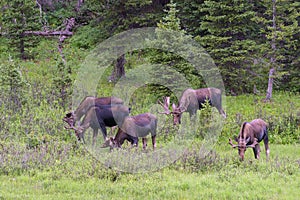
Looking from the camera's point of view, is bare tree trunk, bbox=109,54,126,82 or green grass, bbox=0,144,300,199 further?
bare tree trunk, bbox=109,54,126,82

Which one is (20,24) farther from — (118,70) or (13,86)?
(13,86)

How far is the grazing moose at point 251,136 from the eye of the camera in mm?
12094

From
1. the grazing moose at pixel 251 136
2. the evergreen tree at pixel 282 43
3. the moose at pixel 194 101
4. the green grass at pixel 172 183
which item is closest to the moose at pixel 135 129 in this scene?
the moose at pixel 194 101

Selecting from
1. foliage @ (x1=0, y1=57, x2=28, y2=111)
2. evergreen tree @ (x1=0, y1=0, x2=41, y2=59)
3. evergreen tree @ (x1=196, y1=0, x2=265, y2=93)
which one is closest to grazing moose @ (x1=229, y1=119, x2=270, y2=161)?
evergreen tree @ (x1=196, y1=0, x2=265, y2=93)

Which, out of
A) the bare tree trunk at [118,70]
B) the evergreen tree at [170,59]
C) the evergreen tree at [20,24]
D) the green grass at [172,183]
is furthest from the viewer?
the evergreen tree at [20,24]

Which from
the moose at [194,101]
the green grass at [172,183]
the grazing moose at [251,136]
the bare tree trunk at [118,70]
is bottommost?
the green grass at [172,183]

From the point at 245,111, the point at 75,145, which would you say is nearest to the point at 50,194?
the point at 75,145

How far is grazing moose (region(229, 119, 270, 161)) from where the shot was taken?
12.1 m

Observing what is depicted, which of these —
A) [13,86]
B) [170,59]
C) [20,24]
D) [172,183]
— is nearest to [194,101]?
[170,59]

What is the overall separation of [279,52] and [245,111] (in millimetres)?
3787

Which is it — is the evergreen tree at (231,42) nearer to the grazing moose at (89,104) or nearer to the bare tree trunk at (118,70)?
the bare tree trunk at (118,70)

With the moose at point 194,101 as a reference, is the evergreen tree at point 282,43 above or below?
above

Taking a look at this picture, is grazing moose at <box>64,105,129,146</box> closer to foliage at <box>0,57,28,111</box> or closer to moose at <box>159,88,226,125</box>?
moose at <box>159,88,226,125</box>

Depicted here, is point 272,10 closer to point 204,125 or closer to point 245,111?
point 245,111
